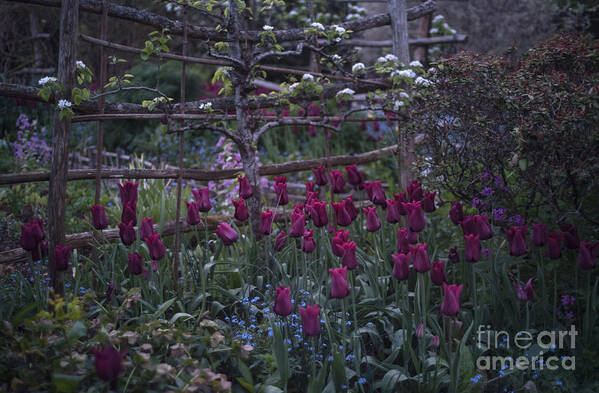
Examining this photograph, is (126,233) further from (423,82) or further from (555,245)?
(423,82)

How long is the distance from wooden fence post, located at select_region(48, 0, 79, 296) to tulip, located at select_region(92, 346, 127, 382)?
1.22m

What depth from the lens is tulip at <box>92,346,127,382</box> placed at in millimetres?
1798

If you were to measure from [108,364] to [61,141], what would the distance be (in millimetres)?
1551

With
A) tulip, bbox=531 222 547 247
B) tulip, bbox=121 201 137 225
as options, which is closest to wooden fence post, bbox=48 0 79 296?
tulip, bbox=121 201 137 225

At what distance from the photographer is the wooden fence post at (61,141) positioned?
2.88 metres

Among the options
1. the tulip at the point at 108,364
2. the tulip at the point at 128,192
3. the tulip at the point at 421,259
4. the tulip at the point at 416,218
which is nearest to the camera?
the tulip at the point at 108,364

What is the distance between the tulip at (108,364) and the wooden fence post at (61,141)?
4.01ft

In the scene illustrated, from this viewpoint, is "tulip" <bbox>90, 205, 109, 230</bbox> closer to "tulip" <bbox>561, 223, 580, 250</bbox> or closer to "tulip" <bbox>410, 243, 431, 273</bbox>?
"tulip" <bbox>410, 243, 431, 273</bbox>

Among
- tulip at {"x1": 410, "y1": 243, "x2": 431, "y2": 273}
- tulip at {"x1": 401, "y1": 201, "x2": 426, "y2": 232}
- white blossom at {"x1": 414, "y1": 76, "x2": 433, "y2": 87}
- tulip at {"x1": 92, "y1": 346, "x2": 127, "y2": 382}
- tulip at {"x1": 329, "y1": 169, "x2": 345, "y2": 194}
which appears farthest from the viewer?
white blossom at {"x1": 414, "y1": 76, "x2": 433, "y2": 87}

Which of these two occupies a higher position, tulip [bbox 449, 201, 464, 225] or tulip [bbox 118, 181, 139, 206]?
tulip [bbox 118, 181, 139, 206]

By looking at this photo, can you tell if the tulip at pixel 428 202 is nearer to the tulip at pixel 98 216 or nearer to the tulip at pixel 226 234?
the tulip at pixel 226 234

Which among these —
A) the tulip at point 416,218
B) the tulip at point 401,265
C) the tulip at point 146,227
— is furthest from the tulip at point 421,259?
the tulip at point 146,227

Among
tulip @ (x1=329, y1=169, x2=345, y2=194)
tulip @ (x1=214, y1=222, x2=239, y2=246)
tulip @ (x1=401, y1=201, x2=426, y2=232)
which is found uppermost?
tulip @ (x1=329, y1=169, x2=345, y2=194)

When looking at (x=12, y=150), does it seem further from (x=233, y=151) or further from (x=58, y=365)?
(x=58, y=365)
